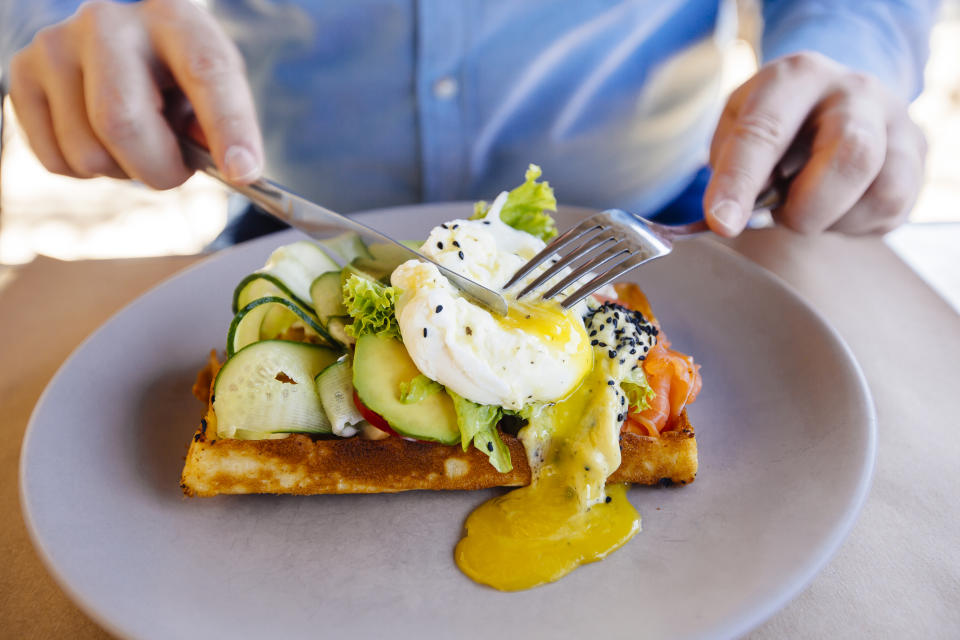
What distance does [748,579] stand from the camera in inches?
66.5

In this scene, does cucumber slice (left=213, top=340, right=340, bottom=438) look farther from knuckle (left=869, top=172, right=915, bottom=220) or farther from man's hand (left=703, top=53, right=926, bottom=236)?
knuckle (left=869, top=172, right=915, bottom=220)

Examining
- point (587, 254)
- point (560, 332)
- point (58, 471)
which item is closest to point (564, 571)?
point (560, 332)

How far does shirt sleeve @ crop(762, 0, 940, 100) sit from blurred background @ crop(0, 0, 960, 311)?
924mm

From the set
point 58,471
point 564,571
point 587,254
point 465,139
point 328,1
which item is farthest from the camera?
point 465,139

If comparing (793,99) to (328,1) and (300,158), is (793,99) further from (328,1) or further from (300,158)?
→ (300,158)

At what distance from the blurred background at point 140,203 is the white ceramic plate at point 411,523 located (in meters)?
2.78

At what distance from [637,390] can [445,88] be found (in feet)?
6.07

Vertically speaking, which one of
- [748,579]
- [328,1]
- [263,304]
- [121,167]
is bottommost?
[748,579]

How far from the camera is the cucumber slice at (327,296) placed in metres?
2.36

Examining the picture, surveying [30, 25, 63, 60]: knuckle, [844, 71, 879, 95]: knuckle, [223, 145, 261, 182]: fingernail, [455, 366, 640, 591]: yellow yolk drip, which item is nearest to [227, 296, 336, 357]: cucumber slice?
[223, 145, 261, 182]: fingernail

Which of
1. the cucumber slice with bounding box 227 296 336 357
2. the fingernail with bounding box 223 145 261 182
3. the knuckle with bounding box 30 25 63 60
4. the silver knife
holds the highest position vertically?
the knuckle with bounding box 30 25 63 60

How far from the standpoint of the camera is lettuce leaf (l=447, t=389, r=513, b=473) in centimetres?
202

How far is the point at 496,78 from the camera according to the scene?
3.35 meters

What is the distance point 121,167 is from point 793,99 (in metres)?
2.68
